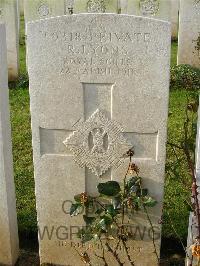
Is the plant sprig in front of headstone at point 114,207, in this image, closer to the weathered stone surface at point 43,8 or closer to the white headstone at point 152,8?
the white headstone at point 152,8

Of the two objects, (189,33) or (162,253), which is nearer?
(162,253)

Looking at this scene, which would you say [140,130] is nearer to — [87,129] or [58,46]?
[87,129]

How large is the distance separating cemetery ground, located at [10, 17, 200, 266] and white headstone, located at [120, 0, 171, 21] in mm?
1333

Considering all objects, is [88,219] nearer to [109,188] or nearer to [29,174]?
[109,188]

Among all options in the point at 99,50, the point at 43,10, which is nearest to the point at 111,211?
the point at 99,50

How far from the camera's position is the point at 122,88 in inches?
112

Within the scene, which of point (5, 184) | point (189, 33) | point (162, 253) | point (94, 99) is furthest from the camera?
point (189, 33)

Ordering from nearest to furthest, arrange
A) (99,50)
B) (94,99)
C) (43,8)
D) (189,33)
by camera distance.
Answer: (99,50)
(94,99)
(43,8)
(189,33)

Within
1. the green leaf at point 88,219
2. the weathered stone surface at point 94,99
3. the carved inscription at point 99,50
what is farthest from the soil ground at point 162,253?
the carved inscription at point 99,50

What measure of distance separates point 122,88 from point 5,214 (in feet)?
3.54

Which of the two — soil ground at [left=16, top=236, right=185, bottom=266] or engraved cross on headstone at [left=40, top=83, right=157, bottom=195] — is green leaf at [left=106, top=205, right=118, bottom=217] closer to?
engraved cross on headstone at [left=40, top=83, right=157, bottom=195]

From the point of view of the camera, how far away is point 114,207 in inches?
117

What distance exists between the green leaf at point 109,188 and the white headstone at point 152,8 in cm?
463

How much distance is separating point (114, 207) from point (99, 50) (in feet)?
2.99
